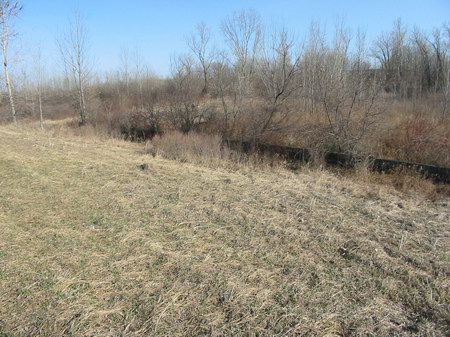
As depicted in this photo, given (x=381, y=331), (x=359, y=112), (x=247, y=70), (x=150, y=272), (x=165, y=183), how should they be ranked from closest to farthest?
(x=381, y=331), (x=150, y=272), (x=165, y=183), (x=359, y=112), (x=247, y=70)

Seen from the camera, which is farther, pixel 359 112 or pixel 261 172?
pixel 359 112

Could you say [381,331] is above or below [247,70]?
below

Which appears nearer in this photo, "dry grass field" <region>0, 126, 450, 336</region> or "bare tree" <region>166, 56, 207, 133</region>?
"dry grass field" <region>0, 126, 450, 336</region>

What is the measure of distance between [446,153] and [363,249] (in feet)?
25.3

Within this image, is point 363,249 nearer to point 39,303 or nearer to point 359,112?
point 39,303

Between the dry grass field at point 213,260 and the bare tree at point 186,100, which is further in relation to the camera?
the bare tree at point 186,100

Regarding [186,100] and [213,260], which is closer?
[213,260]

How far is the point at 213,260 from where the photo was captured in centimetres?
416

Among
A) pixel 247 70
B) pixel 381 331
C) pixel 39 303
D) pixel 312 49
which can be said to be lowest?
pixel 381 331

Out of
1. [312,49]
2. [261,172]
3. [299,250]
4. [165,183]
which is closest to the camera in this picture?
[299,250]

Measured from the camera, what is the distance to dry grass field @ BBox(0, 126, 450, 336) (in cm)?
309

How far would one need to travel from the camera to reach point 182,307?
3232 mm

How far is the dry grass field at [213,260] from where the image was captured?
309 centimetres

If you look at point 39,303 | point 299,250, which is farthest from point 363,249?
point 39,303
